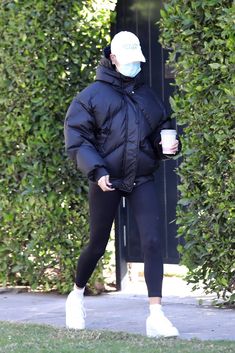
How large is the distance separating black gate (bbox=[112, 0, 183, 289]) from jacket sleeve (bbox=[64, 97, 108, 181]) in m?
1.91

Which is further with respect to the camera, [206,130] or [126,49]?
[206,130]

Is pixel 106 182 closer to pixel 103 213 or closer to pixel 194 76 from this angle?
pixel 103 213

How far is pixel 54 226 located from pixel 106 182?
208cm

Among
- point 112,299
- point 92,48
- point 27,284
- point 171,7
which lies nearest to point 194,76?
point 171,7

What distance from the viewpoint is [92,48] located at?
831 centimetres

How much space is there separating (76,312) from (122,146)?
1.21 m

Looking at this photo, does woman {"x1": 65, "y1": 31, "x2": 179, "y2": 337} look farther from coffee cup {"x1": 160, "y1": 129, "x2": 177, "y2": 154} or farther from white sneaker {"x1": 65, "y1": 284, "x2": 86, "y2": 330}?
white sneaker {"x1": 65, "y1": 284, "x2": 86, "y2": 330}

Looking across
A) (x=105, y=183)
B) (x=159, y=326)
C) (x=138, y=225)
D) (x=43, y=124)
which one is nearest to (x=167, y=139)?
(x=105, y=183)

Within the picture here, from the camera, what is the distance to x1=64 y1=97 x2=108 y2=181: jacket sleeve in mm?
6254

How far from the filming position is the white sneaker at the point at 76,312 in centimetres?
671

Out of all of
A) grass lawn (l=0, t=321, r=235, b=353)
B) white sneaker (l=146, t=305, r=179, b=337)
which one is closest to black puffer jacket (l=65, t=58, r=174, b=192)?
white sneaker (l=146, t=305, r=179, b=337)

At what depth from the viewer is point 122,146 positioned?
6.39 m

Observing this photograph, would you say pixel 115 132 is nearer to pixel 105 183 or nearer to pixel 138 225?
pixel 105 183

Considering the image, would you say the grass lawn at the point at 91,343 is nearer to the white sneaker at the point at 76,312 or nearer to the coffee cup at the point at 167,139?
the white sneaker at the point at 76,312
